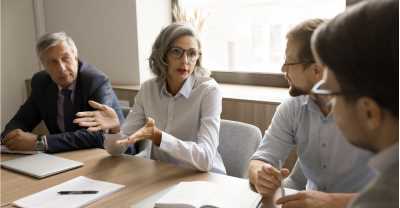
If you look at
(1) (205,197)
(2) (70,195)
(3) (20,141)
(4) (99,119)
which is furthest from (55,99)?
(1) (205,197)

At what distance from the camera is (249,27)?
9.13 feet

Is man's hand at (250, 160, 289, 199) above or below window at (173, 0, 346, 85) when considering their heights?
below

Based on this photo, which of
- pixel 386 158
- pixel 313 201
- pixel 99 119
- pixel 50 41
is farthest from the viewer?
pixel 50 41

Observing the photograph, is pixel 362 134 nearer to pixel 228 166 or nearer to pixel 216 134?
pixel 216 134

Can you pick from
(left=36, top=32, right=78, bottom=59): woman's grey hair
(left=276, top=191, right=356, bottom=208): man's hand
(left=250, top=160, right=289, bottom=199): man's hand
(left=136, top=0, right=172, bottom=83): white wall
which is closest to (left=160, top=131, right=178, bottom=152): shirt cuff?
(left=250, top=160, right=289, bottom=199): man's hand

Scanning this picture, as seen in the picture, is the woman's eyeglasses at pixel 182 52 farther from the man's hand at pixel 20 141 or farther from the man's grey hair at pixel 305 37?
the man's hand at pixel 20 141

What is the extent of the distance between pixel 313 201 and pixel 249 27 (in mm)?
1912

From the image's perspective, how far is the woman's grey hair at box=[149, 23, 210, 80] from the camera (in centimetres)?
186

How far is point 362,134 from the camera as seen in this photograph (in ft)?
2.06

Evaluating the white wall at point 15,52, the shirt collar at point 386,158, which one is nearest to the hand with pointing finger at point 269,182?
the shirt collar at point 386,158

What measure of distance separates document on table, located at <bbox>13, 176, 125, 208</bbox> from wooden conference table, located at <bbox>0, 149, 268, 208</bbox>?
1.2 inches

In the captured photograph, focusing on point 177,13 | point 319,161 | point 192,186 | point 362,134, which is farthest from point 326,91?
point 177,13

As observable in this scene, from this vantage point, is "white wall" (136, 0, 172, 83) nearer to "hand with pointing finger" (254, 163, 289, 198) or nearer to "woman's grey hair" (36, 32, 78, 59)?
"woman's grey hair" (36, 32, 78, 59)

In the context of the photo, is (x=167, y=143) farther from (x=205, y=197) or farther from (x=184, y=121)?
(x=205, y=197)
